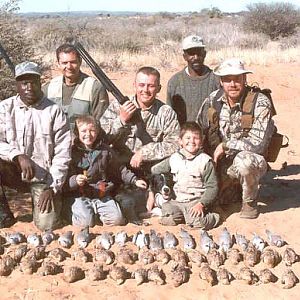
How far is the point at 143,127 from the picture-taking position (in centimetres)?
758

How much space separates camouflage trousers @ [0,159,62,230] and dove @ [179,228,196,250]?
146 cm

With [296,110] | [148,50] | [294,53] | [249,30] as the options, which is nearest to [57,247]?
[296,110]

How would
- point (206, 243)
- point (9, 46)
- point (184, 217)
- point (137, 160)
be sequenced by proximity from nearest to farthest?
point (206, 243), point (184, 217), point (137, 160), point (9, 46)

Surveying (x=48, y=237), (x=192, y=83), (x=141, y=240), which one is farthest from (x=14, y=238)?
(x=192, y=83)

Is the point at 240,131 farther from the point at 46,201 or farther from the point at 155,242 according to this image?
the point at 46,201

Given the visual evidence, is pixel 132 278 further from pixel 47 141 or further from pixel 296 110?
pixel 296 110

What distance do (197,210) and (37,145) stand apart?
6.49 feet

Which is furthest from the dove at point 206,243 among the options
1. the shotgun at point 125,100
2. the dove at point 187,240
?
the shotgun at point 125,100

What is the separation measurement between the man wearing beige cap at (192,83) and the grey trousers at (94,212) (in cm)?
194

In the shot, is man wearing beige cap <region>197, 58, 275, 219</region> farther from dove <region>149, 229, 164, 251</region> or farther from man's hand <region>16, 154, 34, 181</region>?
man's hand <region>16, 154, 34, 181</region>

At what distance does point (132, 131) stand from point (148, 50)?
56.0 feet

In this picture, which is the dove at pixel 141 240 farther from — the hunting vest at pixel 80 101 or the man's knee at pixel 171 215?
the hunting vest at pixel 80 101

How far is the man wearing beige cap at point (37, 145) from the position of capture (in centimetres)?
676

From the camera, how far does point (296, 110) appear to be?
1410 centimetres
